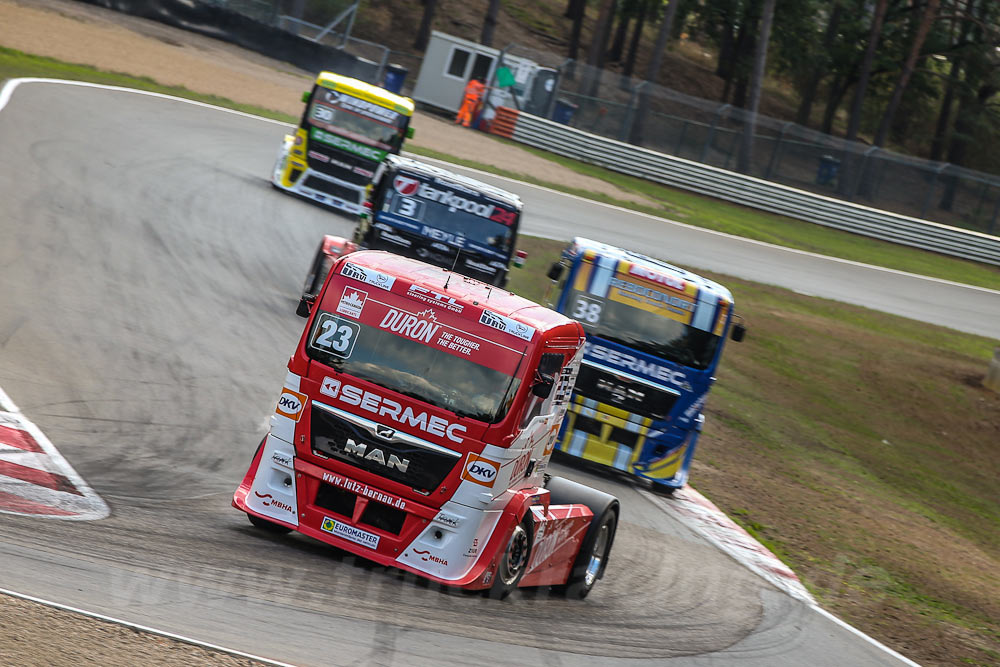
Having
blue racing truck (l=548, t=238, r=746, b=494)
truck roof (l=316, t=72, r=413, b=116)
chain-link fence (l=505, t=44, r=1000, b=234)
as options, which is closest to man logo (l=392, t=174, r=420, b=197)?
blue racing truck (l=548, t=238, r=746, b=494)

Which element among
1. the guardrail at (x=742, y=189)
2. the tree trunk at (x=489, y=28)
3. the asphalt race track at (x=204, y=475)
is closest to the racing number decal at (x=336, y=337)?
the asphalt race track at (x=204, y=475)

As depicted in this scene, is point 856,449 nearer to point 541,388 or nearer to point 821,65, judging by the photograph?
point 541,388

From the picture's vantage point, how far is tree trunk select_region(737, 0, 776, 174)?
45.9m

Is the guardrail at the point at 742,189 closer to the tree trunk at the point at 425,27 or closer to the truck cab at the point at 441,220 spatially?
the tree trunk at the point at 425,27

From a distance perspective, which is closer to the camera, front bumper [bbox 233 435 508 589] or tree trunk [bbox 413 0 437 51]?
front bumper [bbox 233 435 508 589]

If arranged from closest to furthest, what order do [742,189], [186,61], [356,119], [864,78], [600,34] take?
[356,119]
[186,61]
[742,189]
[864,78]
[600,34]

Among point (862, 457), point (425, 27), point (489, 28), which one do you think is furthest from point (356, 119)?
point (425, 27)

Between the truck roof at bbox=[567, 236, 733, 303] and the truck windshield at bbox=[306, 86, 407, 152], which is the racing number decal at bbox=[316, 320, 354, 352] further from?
the truck windshield at bbox=[306, 86, 407, 152]

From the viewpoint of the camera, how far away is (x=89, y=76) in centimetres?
3030

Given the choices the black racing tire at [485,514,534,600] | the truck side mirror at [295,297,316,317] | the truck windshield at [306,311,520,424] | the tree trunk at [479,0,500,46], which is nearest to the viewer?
the truck windshield at [306,311,520,424]

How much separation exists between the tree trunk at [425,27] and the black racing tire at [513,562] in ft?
170

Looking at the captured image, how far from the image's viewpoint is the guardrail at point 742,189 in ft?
142

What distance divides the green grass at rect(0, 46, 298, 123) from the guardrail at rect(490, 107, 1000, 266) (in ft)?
37.2

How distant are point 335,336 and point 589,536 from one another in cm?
282
